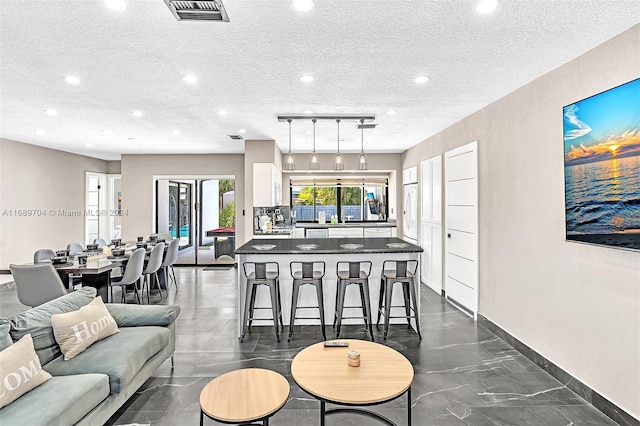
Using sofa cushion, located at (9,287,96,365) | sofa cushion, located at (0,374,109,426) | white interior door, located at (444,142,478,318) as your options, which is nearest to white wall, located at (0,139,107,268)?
sofa cushion, located at (9,287,96,365)

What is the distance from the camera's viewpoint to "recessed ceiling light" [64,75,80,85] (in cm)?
336

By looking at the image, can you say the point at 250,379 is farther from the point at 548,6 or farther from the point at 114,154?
the point at 114,154

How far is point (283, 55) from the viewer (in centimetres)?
288

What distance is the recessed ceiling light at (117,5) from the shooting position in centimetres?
210

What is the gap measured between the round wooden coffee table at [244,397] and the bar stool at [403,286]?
2.06m

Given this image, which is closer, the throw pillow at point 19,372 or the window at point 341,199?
the throw pillow at point 19,372

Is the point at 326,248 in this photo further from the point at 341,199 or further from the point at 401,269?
the point at 341,199

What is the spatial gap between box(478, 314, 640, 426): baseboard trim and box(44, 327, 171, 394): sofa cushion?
11.1 ft

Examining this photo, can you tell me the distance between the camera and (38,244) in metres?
7.18

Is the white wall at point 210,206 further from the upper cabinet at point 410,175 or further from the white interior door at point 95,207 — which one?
the upper cabinet at point 410,175

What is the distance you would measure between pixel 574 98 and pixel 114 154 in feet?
30.0

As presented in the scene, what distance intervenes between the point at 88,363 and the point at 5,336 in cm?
49

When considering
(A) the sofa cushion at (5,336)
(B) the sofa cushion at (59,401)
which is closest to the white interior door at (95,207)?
(A) the sofa cushion at (5,336)

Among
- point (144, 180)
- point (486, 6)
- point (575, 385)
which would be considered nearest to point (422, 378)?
point (575, 385)
